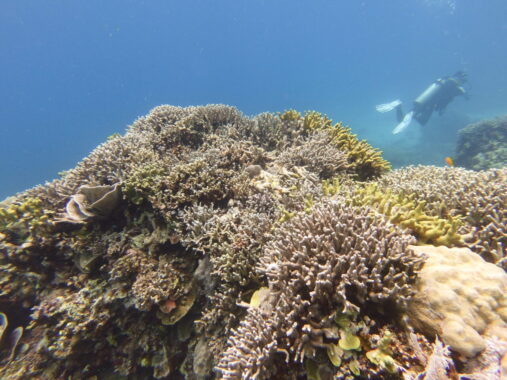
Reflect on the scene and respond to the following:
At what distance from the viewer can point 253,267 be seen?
304 cm

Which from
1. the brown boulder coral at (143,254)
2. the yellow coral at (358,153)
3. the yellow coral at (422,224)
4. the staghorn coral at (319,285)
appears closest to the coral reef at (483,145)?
the yellow coral at (358,153)

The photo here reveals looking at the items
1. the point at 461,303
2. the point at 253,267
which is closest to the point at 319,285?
the point at 253,267

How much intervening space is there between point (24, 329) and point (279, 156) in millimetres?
5942

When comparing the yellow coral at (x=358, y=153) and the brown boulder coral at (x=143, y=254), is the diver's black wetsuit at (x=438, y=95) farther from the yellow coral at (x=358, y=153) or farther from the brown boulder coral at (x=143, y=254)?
the brown boulder coral at (x=143, y=254)

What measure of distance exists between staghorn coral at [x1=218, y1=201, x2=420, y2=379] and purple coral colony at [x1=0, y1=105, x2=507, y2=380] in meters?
0.02

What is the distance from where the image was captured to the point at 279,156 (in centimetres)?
548

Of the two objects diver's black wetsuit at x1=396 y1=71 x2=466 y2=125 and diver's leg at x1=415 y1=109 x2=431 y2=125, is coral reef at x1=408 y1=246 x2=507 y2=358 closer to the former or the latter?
diver's black wetsuit at x1=396 y1=71 x2=466 y2=125

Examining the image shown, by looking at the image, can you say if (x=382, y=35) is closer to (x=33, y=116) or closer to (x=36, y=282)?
(x=36, y=282)

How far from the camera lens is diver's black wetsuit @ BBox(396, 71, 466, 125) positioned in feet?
81.8

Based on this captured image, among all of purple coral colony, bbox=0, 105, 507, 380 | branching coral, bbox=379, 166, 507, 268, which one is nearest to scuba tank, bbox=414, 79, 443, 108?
purple coral colony, bbox=0, 105, 507, 380

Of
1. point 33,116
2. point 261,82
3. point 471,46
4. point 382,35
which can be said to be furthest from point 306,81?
point 33,116

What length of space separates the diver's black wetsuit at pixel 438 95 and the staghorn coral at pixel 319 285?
103 feet

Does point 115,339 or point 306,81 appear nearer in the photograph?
point 115,339

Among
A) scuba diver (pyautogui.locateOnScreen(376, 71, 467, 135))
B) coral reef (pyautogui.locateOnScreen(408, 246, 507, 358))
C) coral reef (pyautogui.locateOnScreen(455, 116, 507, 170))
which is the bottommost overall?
coral reef (pyautogui.locateOnScreen(408, 246, 507, 358))
